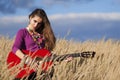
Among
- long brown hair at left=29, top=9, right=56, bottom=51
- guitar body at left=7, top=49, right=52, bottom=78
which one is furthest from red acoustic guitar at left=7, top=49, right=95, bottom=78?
long brown hair at left=29, top=9, right=56, bottom=51

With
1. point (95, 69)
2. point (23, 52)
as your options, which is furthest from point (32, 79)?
point (95, 69)

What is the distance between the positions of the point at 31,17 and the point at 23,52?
0.36 m

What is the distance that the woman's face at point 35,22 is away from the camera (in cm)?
405

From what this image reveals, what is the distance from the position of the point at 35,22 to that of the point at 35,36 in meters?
0.18

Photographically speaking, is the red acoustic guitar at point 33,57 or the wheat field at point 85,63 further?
the wheat field at point 85,63

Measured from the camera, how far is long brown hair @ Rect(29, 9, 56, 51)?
414 cm

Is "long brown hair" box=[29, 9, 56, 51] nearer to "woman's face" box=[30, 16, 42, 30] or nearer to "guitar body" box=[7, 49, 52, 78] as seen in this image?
"woman's face" box=[30, 16, 42, 30]

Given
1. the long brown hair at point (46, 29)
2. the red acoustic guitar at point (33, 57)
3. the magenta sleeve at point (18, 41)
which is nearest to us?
the red acoustic guitar at point (33, 57)

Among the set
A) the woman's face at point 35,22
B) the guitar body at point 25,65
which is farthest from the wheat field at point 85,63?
the woman's face at point 35,22

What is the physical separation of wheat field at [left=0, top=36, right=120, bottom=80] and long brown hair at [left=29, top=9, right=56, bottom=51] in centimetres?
24

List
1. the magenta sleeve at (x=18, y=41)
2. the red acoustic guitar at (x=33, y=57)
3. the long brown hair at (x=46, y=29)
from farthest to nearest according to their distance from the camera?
1. the long brown hair at (x=46, y=29)
2. the magenta sleeve at (x=18, y=41)
3. the red acoustic guitar at (x=33, y=57)

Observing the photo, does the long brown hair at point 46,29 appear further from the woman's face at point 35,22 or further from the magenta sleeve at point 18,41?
the magenta sleeve at point 18,41

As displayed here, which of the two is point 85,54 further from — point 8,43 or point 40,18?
point 8,43

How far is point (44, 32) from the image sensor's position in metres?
4.23
